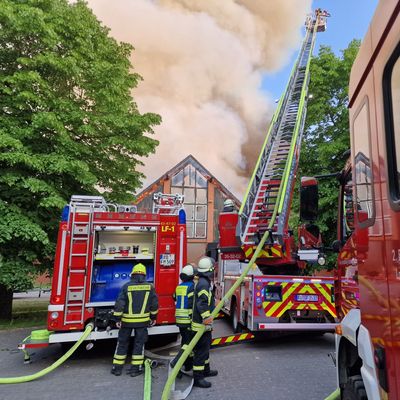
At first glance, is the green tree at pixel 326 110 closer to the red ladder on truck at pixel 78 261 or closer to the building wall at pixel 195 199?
the red ladder on truck at pixel 78 261

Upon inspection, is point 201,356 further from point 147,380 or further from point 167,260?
point 167,260

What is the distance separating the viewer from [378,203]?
176 cm

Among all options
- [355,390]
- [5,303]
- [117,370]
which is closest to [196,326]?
[117,370]

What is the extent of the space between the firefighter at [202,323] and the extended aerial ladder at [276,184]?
7.18 feet

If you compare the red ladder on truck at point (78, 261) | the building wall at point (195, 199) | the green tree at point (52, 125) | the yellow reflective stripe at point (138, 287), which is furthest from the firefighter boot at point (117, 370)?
the building wall at point (195, 199)

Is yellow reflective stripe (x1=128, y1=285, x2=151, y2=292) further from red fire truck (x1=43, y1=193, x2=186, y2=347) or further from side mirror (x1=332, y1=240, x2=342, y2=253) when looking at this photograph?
side mirror (x1=332, y1=240, x2=342, y2=253)

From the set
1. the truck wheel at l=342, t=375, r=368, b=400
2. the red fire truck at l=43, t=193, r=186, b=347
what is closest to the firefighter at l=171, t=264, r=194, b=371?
the red fire truck at l=43, t=193, r=186, b=347

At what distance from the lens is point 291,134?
9.56 metres

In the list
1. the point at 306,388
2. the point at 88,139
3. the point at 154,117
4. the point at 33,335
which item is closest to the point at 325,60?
the point at 154,117

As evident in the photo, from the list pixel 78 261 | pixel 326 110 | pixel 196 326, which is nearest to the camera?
pixel 196 326

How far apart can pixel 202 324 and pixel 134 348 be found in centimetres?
114

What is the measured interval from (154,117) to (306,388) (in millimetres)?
7499

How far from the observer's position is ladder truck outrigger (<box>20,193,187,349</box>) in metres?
5.39

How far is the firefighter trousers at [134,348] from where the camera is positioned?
5000 millimetres
